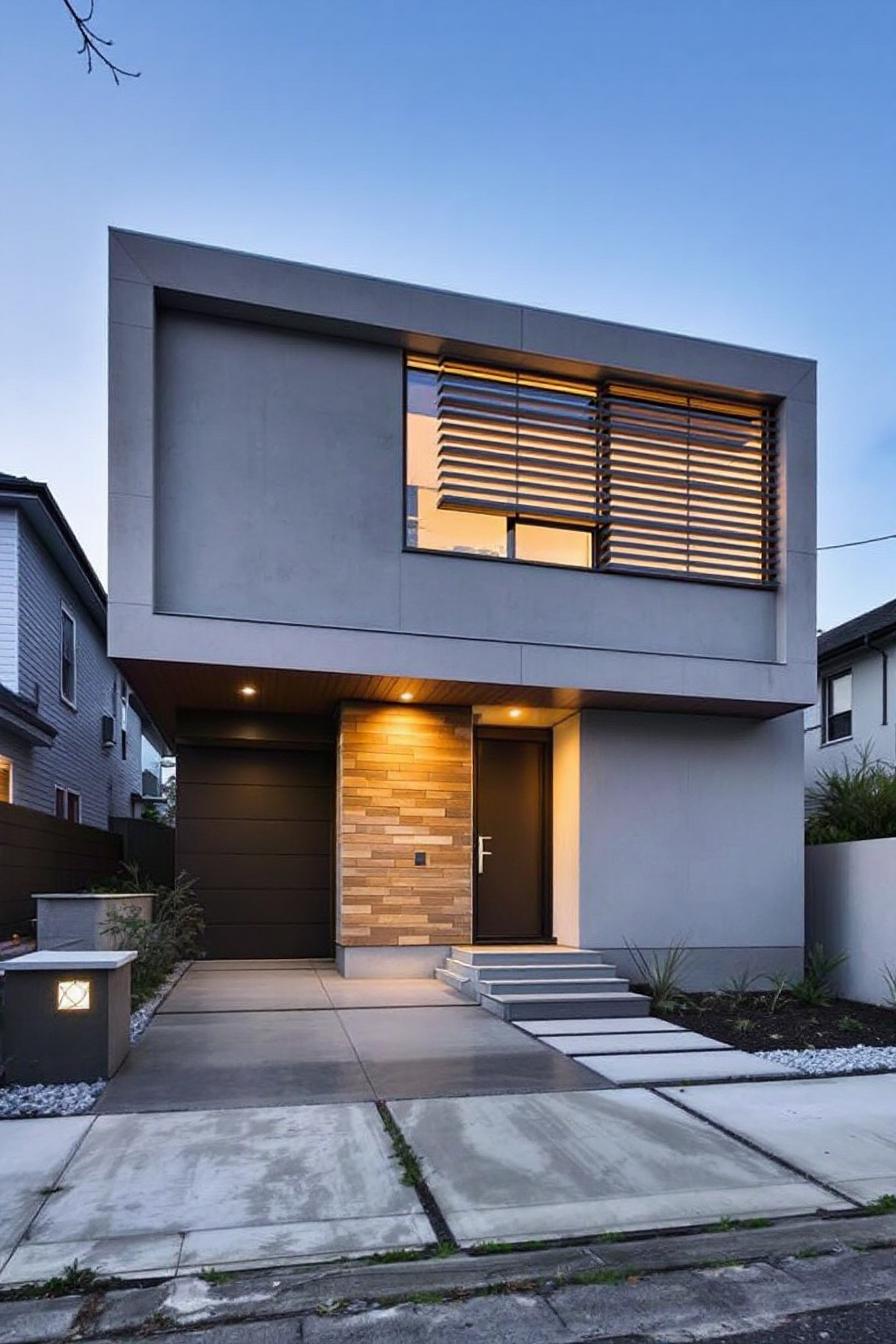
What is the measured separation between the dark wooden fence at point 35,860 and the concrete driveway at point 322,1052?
176 centimetres

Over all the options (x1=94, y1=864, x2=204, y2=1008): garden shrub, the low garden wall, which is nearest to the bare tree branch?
(x1=94, y1=864, x2=204, y2=1008): garden shrub

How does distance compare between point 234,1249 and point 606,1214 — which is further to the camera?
point 606,1214

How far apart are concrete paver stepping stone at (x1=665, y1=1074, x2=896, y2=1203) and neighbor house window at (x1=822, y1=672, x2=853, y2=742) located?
12323mm

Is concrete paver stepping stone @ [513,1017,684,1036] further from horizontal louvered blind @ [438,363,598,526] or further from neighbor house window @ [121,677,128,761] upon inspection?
neighbor house window @ [121,677,128,761]

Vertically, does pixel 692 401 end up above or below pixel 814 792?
above

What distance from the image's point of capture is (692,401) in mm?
9984

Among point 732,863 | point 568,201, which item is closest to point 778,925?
point 732,863

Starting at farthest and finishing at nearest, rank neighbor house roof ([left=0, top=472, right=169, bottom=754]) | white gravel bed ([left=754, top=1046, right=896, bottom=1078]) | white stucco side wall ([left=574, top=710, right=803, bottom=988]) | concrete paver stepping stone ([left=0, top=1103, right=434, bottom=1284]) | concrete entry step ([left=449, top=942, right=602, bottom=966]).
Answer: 1. neighbor house roof ([left=0, top=472, right=169, bottom=754])
2. white stucco side wall ([left=574, top=710, right=803, bottom=988])
3. concrete entry step ([left=449, top=942, right=602, bottom=966])
4. white gravel bed ([left=754, top=1046, right=896, bottom=1078])
5. concrete paver stepping stone ([left=0, top=1103, right=434, bottom=1284])

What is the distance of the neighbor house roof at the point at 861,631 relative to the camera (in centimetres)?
1611

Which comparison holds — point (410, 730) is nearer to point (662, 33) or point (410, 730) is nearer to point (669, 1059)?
point (669, 1059)

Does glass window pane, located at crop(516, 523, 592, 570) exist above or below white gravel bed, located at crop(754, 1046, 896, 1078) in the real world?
above

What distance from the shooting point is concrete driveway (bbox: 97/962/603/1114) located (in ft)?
18.0

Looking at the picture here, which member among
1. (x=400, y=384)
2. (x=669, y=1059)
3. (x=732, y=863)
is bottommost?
(x=669, y=1059)

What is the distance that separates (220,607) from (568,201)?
7625 millimetres
